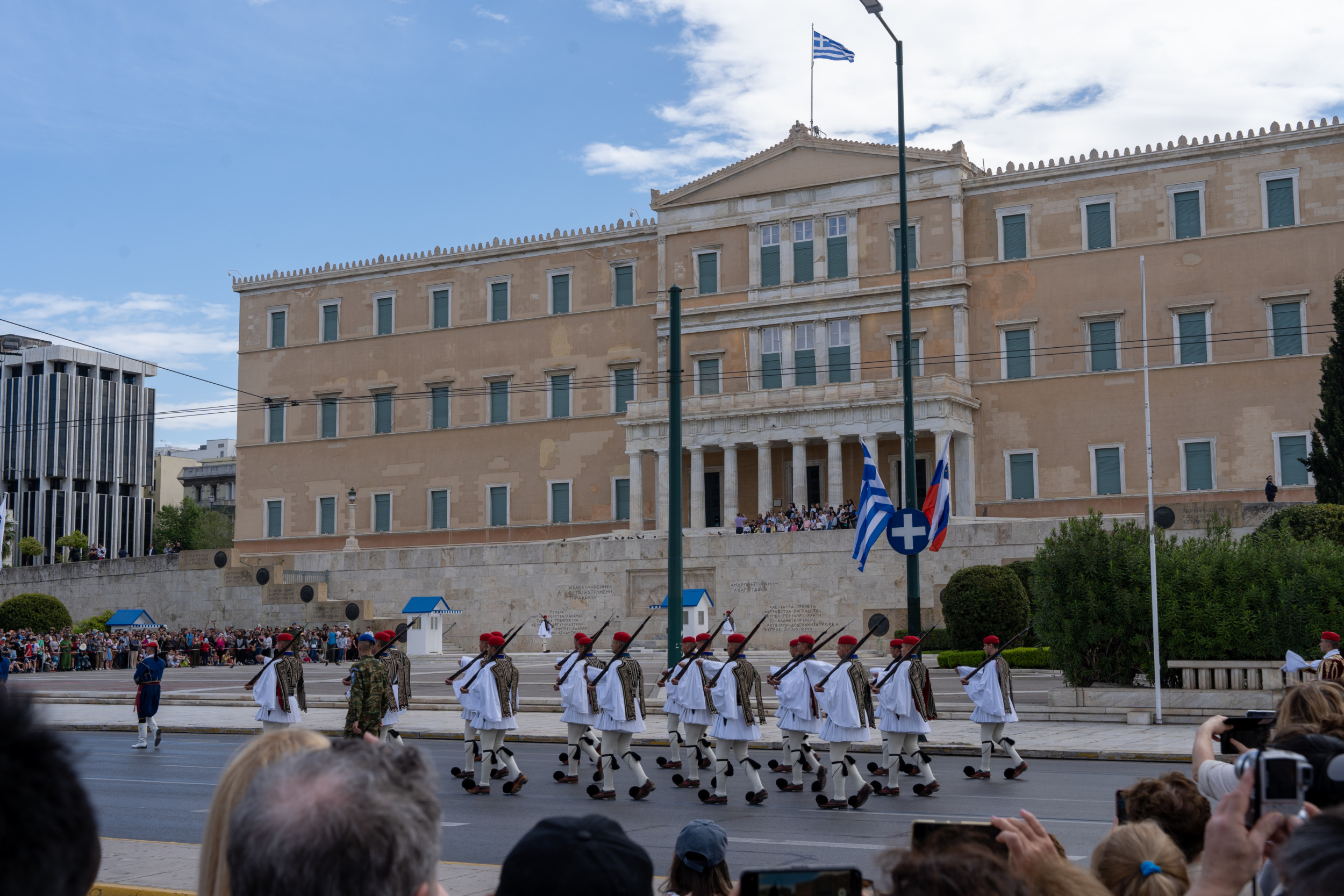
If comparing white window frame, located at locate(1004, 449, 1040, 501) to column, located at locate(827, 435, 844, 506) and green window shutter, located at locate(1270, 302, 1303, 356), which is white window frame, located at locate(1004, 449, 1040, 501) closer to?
column, located at locate(827, 435, 844, 506)

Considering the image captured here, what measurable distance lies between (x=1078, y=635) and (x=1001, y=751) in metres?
4.71

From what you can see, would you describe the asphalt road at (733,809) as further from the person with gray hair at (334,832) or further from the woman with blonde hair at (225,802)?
the person with gray hair at (334,832)

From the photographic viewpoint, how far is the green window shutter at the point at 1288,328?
43656 mm

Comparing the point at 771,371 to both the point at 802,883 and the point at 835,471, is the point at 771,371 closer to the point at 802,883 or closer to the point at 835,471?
the point at 835,471

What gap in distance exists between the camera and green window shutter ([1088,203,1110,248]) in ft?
153

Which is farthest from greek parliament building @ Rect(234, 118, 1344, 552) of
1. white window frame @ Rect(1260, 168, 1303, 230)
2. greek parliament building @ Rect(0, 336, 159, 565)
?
greek parliament building @ Rect(0, 336, 159, 565)

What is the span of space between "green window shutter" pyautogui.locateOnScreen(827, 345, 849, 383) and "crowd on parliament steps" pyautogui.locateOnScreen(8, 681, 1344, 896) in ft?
153

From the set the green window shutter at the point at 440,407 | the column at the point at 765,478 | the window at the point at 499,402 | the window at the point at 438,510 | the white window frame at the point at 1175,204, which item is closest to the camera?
the white window frame at the point at 1175,204

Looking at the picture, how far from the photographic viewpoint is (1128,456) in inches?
1790

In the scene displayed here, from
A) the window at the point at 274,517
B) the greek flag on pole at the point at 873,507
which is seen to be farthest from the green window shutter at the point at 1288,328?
the window at the point at 274,517

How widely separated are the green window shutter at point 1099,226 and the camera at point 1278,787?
46.5 meters

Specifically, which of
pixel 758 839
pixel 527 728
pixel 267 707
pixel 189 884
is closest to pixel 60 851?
pixel 189 884

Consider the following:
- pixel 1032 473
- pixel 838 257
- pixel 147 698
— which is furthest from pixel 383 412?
pixel 147 698

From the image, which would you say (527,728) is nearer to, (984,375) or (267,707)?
(267,707)
